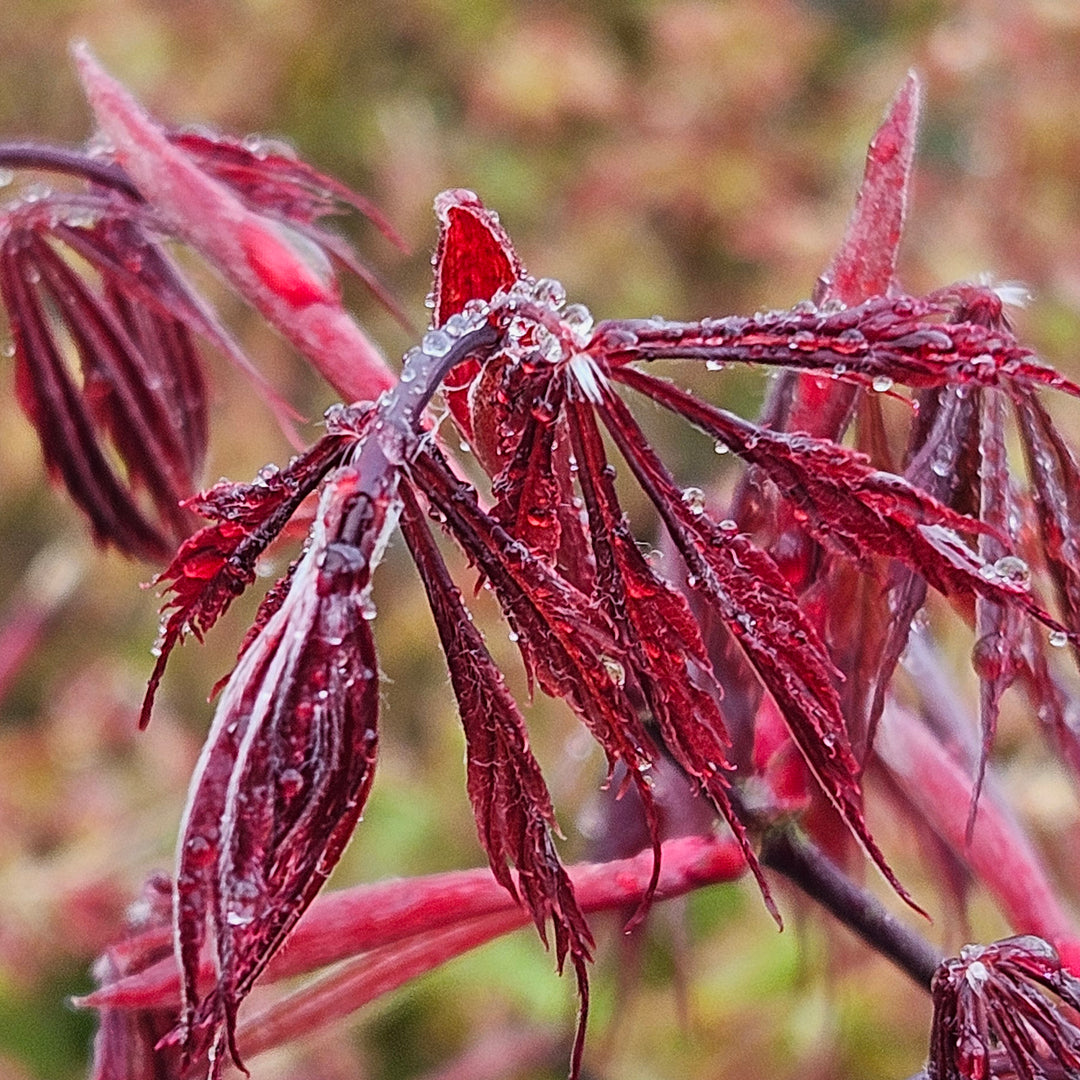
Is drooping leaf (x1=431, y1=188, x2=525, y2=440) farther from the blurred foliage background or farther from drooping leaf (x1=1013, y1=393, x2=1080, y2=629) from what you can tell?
the blurred foliage background

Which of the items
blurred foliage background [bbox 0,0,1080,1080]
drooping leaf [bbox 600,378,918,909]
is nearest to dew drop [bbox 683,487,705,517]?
drooping leaf [bbox 600,378,918,909]

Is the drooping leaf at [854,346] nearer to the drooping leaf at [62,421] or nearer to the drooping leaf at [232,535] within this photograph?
the drooping leaf at [232,535]

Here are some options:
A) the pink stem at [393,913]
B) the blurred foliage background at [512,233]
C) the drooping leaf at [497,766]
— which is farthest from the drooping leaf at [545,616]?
the blurred foliage background at [512,233]

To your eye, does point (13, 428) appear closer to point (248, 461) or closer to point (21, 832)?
point (248, 461)

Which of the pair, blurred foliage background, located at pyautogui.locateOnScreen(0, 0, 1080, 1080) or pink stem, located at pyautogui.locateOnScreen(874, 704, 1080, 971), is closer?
pink stem, located at pyautogui.locateOnScreen(874, 704, 1080, 971)

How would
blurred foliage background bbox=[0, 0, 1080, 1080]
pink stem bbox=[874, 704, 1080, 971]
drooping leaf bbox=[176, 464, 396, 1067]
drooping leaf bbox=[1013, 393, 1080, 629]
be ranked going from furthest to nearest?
blurred foliage background bbox=[0, 0, 1080, 1080] < pink stem bbox=[874, 704, 1080, 971] < drooping leaf bbox=[1013, 393, 1080, 629] < drooping leaf bbox=[176, 464, 396, 1067]

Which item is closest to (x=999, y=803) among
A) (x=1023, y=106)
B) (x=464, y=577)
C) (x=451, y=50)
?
(x=464, y=577)

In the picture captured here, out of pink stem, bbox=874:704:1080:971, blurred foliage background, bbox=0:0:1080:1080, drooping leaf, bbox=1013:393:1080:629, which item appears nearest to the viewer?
drooping leaf, bbox=1013:393:1080:629

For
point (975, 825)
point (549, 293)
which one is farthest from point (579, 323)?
point (975, 825)

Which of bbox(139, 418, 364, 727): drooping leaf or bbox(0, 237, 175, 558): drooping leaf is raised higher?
bbox(0, 237, 175, 558): drooping leaf

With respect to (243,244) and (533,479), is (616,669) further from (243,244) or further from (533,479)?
(243,244)
